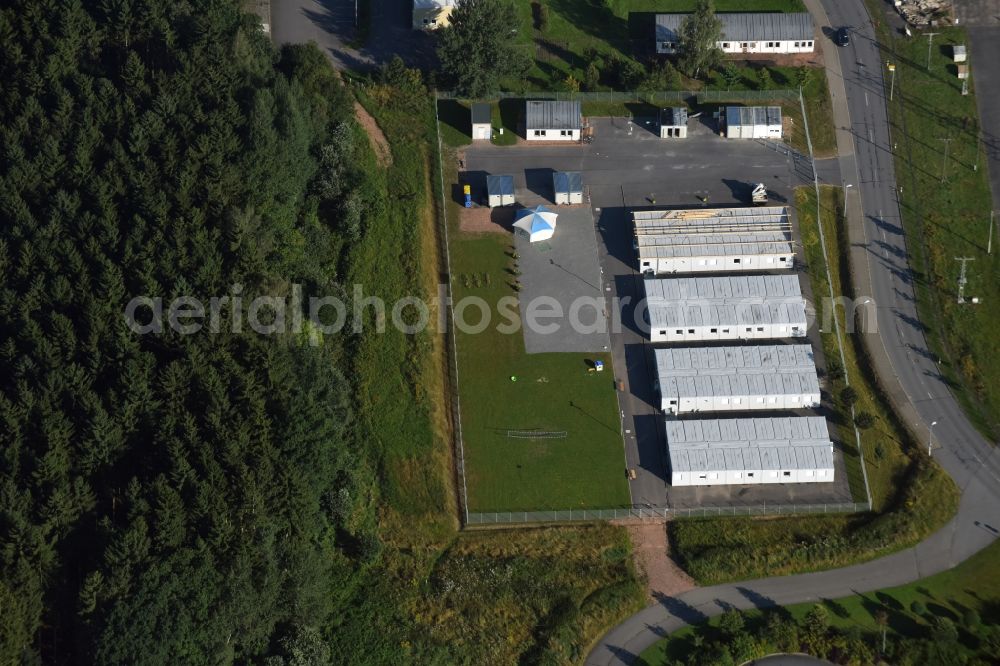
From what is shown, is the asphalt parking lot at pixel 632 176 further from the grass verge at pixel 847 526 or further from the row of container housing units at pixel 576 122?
the grass verge at pixel 847 526

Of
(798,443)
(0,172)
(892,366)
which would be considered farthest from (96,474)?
(892,366)

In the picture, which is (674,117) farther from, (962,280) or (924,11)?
(924,11)

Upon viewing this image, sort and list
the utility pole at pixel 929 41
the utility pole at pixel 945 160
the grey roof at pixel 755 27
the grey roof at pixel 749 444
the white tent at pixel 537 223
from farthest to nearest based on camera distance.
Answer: the grey roof at pixel 755 27
the utility pole at pixel 929 41
the utility pole at pixel 945 160
the white tent at pixel 537 223
the grey roof at pixel 749 444

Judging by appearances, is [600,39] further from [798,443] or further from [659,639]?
[659,639]

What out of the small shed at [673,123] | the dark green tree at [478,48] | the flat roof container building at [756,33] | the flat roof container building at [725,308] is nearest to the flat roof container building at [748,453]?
the flat roof container building at [725,308]

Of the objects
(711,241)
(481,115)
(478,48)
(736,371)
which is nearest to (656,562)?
(736,371)

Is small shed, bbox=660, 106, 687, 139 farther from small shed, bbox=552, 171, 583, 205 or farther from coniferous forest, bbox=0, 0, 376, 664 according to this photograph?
coniferous forest, bbox=0, 0, 376, 664

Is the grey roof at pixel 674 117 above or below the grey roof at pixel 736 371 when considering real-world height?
above
